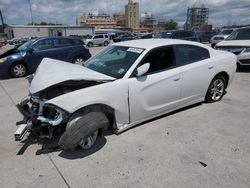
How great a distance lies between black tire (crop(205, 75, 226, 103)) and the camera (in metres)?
5.04

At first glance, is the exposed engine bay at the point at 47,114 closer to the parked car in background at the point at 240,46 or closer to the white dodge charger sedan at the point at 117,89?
the white dodge charger sedan at the point at 117,89

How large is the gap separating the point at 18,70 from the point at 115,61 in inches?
252

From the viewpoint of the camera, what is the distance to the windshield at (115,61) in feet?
12.5

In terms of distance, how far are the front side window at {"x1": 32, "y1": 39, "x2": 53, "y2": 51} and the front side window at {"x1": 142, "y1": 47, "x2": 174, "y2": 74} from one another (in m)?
6.89

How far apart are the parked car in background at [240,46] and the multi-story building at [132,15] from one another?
441ft

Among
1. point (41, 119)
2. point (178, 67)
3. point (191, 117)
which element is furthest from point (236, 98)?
point (41, 119)

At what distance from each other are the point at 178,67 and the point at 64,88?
2.12 metres

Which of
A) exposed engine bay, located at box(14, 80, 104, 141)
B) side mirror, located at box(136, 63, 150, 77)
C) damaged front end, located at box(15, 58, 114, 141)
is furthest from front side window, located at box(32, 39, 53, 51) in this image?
side mirror, located at box(136, 63, 150, 77)

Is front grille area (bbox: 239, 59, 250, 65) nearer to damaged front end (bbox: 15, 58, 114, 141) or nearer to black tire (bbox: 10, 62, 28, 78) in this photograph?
damaged front end (bbox: 15, 58, 114, 141)

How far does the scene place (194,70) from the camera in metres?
4.44

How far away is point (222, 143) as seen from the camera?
11.5 feet

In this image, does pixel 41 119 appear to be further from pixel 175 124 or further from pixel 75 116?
pixel 175 124

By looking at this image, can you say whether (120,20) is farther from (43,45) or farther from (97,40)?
(43,45)

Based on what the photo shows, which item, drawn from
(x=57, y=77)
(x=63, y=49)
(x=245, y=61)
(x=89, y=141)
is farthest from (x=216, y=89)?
(x=63, y=49)
